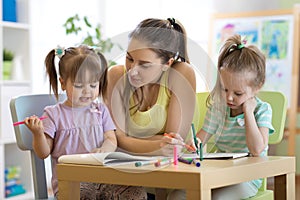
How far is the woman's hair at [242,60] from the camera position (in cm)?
169

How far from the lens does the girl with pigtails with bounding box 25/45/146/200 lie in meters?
Result: 1.70

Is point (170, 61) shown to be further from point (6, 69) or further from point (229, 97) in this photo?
point (6, 69)

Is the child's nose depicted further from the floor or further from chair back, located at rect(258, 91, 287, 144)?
the floor

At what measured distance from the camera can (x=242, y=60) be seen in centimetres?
169

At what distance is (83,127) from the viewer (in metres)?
1.86

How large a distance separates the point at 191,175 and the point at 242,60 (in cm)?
55

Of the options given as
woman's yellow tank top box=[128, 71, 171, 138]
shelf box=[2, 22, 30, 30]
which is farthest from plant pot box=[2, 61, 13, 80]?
woman's yellow tank top box=[128, 71, 171, 138]

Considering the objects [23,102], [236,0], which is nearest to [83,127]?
[23,102]

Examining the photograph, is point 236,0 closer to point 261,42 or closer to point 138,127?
point 261,42

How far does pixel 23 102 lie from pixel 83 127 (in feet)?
0.69

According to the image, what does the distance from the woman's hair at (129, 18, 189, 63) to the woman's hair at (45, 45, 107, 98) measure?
0.63 feet

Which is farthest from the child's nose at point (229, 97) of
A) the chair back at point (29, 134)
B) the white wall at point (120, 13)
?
the white wall at point (120, 13)

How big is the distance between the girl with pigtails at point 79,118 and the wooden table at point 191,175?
0.26m

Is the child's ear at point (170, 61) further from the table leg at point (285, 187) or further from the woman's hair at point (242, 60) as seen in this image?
the table leg at point (285, 187)
